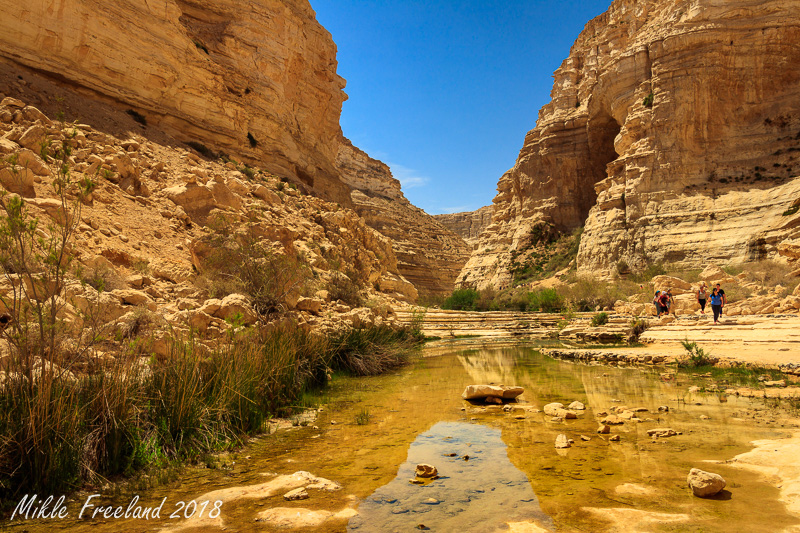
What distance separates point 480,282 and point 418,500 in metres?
39.9

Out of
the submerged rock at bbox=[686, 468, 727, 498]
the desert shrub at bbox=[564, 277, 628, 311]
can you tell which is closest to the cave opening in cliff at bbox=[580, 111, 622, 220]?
Result: the desert shrub at bbox=[564, 277, 628, 311]

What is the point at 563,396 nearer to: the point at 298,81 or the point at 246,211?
the point at 246,211

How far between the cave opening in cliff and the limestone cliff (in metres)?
62.3

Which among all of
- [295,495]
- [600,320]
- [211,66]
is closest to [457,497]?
[295,495]

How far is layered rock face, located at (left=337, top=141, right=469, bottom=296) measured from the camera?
50156 millimetres

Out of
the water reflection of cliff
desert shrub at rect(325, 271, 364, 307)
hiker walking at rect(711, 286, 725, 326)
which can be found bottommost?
the water reflection of cliff

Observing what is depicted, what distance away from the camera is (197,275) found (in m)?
10.4

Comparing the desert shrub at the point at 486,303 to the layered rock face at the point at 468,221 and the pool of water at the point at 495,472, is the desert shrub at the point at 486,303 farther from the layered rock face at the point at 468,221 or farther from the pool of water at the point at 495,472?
the layered rock face at the point at 468,221

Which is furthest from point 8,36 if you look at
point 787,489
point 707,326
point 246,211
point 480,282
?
point 480,282

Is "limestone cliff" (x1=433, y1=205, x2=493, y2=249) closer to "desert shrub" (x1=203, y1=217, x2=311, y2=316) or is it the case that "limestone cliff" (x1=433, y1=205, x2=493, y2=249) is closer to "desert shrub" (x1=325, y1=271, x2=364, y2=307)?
"desert shrub" (x1=325, y1=271, x2=364, y2=307)

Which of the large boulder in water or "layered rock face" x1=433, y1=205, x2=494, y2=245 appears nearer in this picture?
the large boulder in water

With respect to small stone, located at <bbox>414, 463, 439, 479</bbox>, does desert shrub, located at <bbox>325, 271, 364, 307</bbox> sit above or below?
above

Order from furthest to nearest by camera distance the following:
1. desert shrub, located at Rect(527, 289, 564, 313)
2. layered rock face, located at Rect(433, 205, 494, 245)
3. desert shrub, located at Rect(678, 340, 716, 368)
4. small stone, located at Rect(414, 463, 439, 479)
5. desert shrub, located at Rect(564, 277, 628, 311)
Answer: layered rock face, located at Rect(433, 205, 494, 245) → desert shrub, located at Rect(527, 289, 564, 313) → desert shrub, located at Rect(564, 277, 628, 311) → desert shrub, located at Rect(678, 340, 716, 368) → small stone, located at Rect(414, 463, 439, 479)

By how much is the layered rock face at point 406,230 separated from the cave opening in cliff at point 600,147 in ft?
60.8
